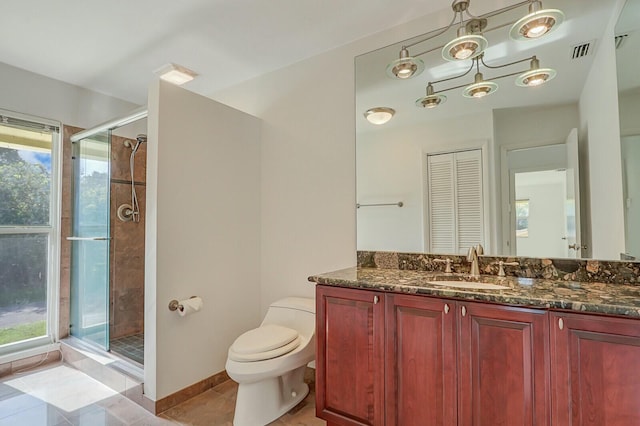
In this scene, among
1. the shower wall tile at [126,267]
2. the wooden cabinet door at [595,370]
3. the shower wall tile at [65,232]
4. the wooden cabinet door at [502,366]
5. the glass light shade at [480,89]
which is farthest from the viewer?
the shower wall tile at [65,232]

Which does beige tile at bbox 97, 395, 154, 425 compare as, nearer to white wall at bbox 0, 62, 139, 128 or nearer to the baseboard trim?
the baseboard trim

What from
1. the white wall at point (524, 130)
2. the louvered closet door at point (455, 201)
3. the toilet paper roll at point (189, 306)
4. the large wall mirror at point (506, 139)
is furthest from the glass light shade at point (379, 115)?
the toilet paper roll at point (189, 306)

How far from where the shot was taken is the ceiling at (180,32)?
193cm

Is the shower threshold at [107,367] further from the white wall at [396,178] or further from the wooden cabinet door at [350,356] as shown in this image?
the white wall at [396,178]

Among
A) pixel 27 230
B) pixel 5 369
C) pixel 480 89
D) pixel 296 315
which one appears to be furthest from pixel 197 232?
pixel 480 89

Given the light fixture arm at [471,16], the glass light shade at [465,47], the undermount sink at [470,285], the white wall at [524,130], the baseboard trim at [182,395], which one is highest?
the light fixture arm at [471,16]

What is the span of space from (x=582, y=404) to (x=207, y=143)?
94.4 inches

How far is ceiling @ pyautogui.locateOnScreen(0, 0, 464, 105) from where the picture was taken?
1926mm

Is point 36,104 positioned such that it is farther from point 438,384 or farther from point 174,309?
point 438,384

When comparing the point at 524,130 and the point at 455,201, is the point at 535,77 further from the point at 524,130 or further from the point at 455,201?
the point at 455,201

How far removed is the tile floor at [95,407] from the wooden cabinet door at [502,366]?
0.98 m

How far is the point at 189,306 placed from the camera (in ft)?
6.81

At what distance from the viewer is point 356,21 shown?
2080 mm

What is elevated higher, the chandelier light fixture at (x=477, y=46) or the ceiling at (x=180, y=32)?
the ceiling at (x=180, y=32)
